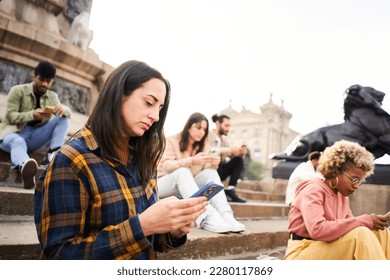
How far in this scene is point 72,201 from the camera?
714 mm

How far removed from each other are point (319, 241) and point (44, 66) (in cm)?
192

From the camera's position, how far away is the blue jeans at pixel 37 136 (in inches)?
79.7

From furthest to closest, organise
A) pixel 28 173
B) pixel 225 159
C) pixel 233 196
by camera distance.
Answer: pixel 225 159 < pixel 233 196 < pixel 28 173

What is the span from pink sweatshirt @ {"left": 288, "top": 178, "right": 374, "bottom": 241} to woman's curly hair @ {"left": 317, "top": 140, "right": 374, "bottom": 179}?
0.07m

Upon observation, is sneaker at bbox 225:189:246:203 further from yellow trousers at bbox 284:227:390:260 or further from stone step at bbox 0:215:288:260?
yellow trousers at bbox 284:227:390:260

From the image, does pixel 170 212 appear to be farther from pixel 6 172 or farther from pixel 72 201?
pixel 6 172

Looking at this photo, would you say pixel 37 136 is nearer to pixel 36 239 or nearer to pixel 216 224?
pixel 36 239

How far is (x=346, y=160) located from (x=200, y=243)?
0.83m

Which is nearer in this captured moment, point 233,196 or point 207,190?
point 207,190

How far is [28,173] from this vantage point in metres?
1.80

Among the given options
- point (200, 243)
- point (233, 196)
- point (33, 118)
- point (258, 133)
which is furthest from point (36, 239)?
point (258, 133)

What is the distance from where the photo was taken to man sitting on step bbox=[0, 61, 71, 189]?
204 centimetres
